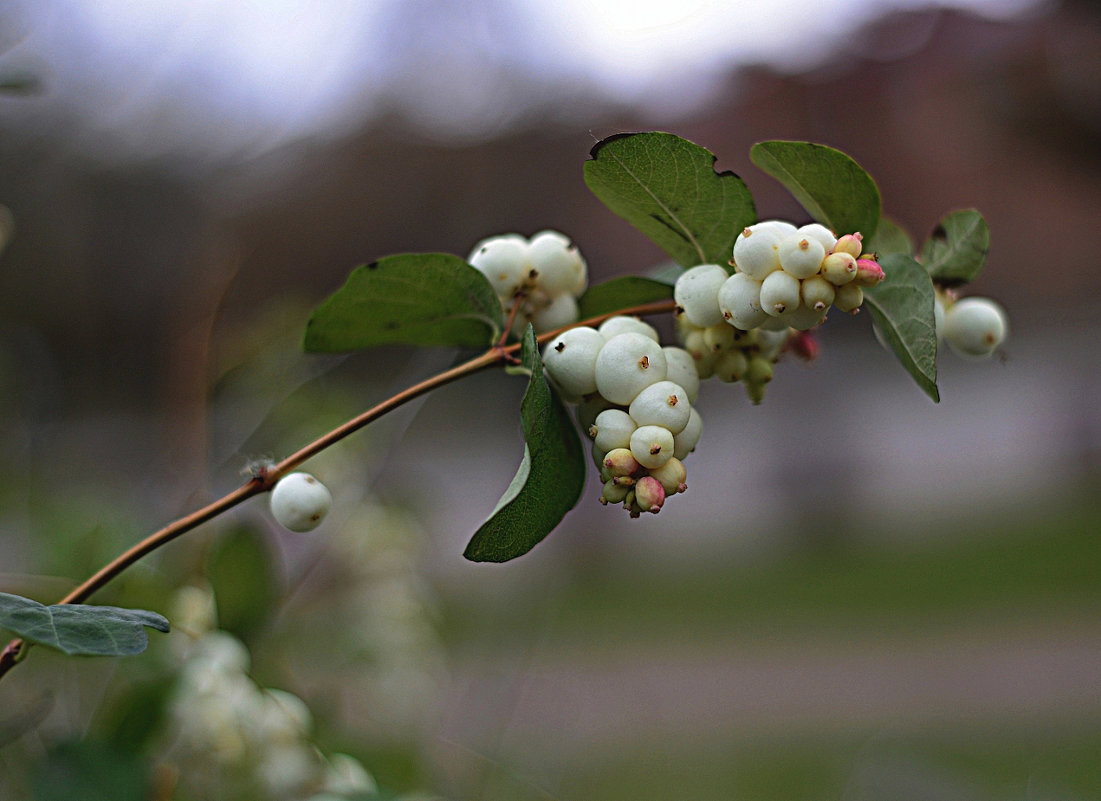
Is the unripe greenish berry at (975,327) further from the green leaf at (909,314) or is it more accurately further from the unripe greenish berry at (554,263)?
the unripe greenish berry at (554,263)

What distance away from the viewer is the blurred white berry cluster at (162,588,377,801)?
68cm

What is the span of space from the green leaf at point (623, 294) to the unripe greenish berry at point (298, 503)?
19 centimetres

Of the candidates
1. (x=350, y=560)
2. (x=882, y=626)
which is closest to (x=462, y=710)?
(x=350, y=560)

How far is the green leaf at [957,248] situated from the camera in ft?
1.57

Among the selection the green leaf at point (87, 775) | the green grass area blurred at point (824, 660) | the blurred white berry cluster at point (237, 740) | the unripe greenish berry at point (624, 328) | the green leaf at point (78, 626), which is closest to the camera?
the green leaf at point (78, 626)

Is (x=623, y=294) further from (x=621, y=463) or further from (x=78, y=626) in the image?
(x=78, y=626)

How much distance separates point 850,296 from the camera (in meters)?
0.38

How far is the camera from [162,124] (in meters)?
2.51

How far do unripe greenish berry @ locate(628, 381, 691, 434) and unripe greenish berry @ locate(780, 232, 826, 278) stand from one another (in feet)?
0.24

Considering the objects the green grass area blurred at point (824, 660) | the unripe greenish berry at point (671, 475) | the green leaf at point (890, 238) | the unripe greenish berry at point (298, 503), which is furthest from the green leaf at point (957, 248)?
the green grass area blurred at point (824, 660)

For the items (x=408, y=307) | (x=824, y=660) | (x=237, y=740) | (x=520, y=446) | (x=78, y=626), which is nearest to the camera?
(x=78, y=626)

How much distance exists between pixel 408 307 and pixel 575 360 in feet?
0.36

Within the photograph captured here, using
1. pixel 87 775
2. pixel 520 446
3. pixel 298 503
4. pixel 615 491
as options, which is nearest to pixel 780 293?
pixel 615 491

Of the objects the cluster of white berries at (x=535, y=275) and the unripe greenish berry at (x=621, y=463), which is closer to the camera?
the unripe greenish berry at (x=621, y=463)
